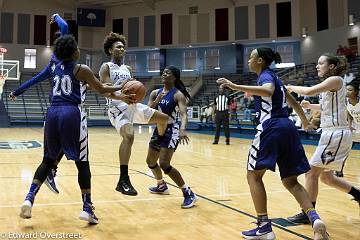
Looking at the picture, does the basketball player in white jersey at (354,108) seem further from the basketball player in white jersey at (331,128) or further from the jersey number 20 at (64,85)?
the jersey number 20 at (64,85)

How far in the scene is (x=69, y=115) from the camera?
3.51 meters

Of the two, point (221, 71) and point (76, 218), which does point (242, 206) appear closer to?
point (76, 218)

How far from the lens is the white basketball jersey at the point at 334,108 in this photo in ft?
12.0

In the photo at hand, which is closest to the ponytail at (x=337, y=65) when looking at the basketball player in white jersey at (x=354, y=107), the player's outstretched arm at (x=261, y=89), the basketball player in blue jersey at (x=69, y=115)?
the player's outstretched arm at (x=261, y=89)

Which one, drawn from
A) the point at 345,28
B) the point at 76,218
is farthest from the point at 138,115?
the point at 345,28

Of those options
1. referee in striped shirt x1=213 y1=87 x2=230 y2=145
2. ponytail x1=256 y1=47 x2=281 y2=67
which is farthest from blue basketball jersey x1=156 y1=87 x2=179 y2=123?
referee in striped shirt x1=213 y1=87 x2=230 y2=145

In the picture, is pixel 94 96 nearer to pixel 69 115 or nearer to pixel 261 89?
pixel 69 115

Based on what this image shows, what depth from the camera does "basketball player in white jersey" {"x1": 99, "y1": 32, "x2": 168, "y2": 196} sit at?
4.36 meters

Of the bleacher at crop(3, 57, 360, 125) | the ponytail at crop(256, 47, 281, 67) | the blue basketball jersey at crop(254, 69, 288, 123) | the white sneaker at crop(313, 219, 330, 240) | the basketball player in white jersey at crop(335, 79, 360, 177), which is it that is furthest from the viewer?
the bleacher at crop(3, 57, 360, 125)

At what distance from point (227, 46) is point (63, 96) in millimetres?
27314

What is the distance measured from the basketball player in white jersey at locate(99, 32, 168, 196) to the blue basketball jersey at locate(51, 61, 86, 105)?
80 cm

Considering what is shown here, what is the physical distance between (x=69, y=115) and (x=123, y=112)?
41.4 inches

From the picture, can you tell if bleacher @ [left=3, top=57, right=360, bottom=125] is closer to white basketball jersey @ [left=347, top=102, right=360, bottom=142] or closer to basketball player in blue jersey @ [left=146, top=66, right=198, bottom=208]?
white basketball jersey @ [left=347, top=102, right=360, bottom=142]

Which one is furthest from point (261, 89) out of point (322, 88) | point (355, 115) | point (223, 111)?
point (223, 111)
